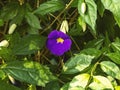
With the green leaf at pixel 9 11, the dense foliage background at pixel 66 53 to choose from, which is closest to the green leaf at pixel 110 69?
the dense foliage background at pixel 66 53

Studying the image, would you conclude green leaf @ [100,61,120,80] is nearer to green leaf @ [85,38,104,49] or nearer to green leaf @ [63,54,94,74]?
green leaf @ [63,54,94,74]

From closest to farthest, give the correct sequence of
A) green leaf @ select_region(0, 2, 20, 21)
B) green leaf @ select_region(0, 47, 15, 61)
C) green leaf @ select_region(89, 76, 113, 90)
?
green leaf @ select_region(89, 76, 113, 90), green leaf @ select_region(0, 47, 15, 61), green leaf @ select_region(0, 2, 20, 21)

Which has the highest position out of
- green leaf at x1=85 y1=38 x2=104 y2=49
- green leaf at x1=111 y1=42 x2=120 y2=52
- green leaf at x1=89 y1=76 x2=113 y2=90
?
green leaf at x1=89 y1=76 x2=113 y2=90

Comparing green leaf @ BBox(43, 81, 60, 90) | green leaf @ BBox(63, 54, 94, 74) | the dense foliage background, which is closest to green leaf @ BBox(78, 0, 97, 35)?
the dense foliage background

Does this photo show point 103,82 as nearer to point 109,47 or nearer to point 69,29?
point 109,47

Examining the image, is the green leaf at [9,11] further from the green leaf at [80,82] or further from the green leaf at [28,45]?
the green leaf at [80,82]

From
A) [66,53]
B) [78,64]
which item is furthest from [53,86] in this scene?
[66,53]
